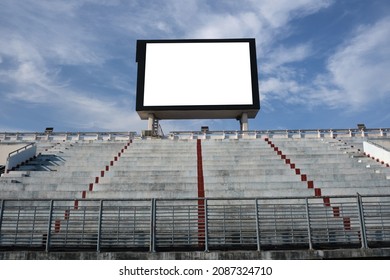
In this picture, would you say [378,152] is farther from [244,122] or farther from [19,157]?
[19,157]

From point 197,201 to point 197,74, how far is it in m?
20.4

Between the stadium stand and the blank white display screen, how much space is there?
6.38m

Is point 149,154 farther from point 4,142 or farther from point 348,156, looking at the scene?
point 4,142

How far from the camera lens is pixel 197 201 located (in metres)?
10.2

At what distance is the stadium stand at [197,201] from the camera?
773 centimetres

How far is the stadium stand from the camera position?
25.3ft

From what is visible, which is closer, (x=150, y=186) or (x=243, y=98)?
(x=150, y=186)

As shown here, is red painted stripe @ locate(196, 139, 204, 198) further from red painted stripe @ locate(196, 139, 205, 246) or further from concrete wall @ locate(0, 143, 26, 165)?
concrete wall @ locate(0, 143, 26, 165)

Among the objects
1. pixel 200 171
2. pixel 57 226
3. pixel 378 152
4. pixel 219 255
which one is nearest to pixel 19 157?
pixel 200 171

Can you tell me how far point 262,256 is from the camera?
6949 millimetres

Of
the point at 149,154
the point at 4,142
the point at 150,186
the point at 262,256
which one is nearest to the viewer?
the point at 262,256

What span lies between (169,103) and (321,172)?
16391 mm
